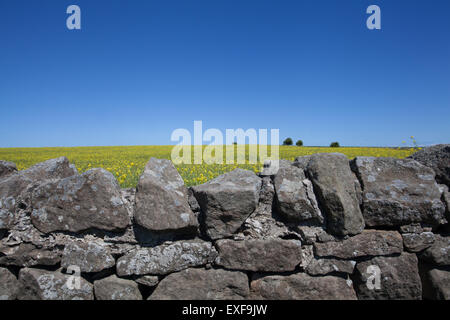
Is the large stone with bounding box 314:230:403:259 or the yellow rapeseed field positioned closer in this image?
the large stone with bounding box 314:230:403:259

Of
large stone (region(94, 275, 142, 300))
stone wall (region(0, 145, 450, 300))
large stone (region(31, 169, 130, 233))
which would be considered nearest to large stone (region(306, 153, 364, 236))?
stone wall (region(0, 145, 450, 300))

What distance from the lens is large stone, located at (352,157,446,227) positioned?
2592 mm

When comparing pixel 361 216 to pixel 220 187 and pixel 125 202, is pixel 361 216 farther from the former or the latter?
pixel 125 202

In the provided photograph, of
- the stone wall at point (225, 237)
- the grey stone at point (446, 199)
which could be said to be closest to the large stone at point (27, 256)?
the stone wall at point (225, 237)

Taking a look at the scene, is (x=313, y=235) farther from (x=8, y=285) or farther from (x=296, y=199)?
(x=8, y=285)

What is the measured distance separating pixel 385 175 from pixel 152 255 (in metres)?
2.75

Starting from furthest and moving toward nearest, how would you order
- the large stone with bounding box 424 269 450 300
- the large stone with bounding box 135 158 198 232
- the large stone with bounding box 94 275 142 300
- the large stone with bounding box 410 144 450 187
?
1. the large stone with bounding box 410 144 450 187
2. the large stone with bounding box 424 269 450 300
3. the large stone with bounding box 94 275 142 300
4. the large stone with bounding box 135 158 198 232

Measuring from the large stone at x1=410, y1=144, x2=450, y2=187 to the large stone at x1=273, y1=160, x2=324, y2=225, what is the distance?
62.0 inches

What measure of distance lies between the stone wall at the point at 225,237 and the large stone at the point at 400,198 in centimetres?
1

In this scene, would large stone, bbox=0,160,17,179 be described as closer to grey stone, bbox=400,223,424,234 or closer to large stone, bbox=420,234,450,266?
grey stone, bbox=400,223,424,234

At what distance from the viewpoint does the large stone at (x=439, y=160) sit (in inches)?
112

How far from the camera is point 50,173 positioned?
2.96m
